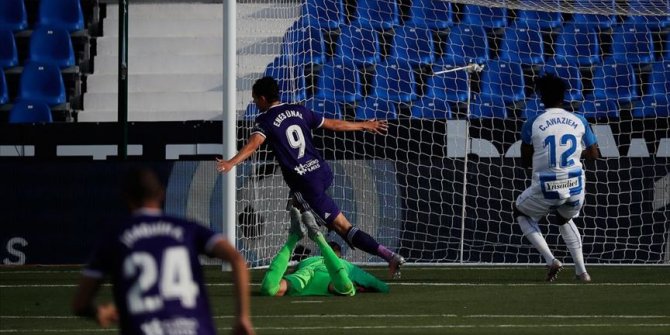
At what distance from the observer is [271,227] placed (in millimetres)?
14695

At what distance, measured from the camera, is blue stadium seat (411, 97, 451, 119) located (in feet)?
59.0

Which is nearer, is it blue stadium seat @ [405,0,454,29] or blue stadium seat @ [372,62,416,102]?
blue stadium seat @ [372,62,416,102]

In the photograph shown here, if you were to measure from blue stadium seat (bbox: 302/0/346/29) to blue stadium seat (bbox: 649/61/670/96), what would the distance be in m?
4.19

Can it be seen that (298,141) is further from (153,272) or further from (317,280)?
(153,272)

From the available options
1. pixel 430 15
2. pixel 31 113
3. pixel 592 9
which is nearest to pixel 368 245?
pixel 592 9

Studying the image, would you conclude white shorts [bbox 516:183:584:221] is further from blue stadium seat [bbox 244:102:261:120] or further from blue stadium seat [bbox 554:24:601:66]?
blue stadium seat [bbox 554:24:601:66]

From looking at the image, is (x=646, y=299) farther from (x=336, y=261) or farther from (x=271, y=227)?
(x=271, y=227)

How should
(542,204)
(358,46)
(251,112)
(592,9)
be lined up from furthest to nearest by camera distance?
(358,46) < (592,9) < (251,112) < (542,204)

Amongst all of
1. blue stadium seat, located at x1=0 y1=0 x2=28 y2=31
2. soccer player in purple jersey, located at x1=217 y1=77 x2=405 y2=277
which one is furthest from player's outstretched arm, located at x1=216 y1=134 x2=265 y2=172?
blue stadium seat, located at x1=0 y1=0 x2=28 y2=31

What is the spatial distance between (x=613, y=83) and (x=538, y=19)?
145 cm

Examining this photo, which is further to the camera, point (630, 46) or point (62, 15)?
point (62, 15)

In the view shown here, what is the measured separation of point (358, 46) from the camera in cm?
1800

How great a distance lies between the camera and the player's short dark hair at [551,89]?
11.6 meters

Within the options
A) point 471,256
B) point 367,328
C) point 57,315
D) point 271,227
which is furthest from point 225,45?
point 367,328
